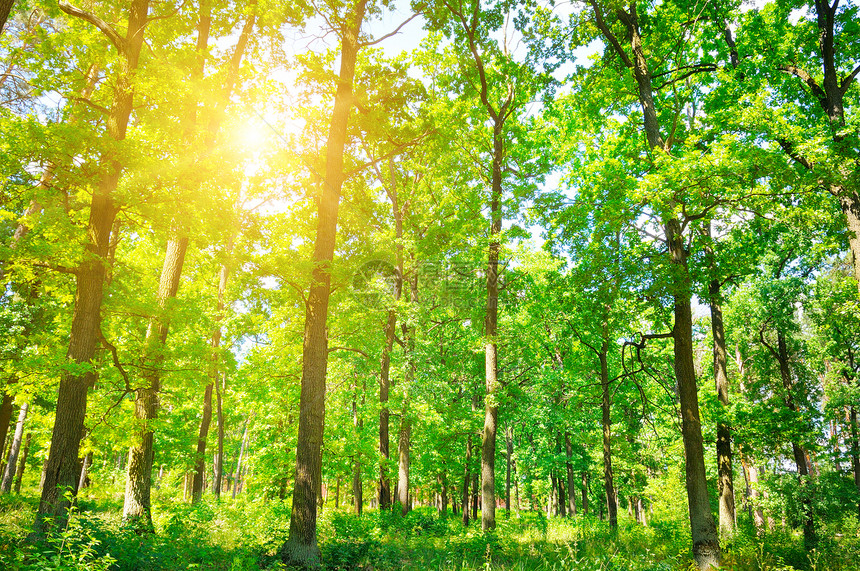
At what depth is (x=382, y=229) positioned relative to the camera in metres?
18.3

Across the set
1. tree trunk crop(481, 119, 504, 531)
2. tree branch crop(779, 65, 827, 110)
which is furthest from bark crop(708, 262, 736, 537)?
tree trunk crop(481, 119, 504, 531)

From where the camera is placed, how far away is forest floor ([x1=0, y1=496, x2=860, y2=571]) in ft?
22.1

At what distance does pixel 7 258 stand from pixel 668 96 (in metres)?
18.4

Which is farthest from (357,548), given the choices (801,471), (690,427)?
(801,471)

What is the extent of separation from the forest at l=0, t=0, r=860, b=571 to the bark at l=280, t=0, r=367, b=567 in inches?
2.4

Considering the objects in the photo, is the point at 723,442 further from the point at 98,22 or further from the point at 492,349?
the point at 98,22

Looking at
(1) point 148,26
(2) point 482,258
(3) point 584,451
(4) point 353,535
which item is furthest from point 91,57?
(3) point 584,451

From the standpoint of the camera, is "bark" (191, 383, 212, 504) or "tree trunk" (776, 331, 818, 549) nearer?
"tree trunk" (776, 331, 818, 549)

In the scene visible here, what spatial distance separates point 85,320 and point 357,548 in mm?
8207

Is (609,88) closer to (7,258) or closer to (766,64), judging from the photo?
(766,64)

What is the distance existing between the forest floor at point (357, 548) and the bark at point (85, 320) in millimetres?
923

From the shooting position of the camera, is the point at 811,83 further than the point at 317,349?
Yes

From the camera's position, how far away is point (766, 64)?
10.7 m

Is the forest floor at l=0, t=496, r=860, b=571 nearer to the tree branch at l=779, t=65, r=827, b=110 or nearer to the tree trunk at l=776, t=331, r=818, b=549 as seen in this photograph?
the tree trunk at l=776, t=331, r=818, b=549
